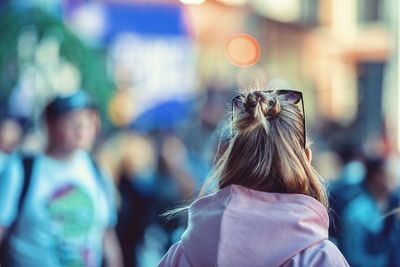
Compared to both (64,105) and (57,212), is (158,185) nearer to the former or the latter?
(64,105)

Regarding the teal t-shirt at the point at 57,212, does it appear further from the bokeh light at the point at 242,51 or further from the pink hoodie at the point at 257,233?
the bokeh light at the point at 242,51

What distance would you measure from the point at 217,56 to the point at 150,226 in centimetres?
1626

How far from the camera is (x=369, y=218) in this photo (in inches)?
270

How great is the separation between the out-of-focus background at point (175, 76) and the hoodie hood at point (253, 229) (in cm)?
62

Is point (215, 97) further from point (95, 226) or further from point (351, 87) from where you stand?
point (351, 87)

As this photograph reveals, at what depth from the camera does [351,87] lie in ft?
99.4

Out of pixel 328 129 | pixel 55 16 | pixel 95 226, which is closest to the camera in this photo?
pixel 95 226

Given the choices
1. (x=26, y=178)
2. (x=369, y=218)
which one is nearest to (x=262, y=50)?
(x=369, y=218)

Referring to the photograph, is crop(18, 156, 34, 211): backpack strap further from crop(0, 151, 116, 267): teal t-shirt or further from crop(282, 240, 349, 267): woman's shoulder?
crop(282, 240, 349, 267): woman's shoulder

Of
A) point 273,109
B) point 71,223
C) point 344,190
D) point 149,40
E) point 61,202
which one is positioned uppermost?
point 273,109

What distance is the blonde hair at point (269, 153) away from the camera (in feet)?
9.11

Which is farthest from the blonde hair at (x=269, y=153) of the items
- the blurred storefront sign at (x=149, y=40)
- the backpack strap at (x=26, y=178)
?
the blurred storefront sign at (x=149, y=40)

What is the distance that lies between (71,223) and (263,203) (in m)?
2.70

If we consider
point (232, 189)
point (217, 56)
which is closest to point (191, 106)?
point (217, 56)
